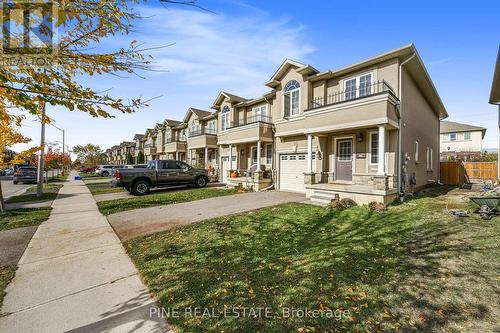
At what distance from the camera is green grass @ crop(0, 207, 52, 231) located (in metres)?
7.09

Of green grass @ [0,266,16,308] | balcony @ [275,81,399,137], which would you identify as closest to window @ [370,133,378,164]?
balcony @ [275,81,399,137]

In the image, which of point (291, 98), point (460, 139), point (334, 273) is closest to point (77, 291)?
point (334, 273)

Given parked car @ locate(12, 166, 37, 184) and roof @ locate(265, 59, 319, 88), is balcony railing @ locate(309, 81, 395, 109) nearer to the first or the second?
roof @ locate(265, 59, 319, 88)

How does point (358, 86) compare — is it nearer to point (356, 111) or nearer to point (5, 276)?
point (356, 111)

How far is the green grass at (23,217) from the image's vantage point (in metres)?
7.09

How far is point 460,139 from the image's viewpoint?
36219 millimetres

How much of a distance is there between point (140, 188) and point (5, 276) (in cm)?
996

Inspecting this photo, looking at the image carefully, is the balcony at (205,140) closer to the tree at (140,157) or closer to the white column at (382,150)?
the white column at (382,150)

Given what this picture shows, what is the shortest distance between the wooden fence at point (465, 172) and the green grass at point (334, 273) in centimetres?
1633

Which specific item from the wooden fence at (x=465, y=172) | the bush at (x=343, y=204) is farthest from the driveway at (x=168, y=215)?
the wooden fence at (x=465, y=172)

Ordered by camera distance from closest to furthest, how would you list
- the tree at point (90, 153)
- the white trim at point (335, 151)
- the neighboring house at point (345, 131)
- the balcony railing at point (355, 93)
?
the neighboring house at point (345, 131) < the balcony railing at point (355, 93) < the white trim at point (335, 151) < the tree at point (90, 153)

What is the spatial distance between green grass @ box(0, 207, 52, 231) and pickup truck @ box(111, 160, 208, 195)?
3945 mm

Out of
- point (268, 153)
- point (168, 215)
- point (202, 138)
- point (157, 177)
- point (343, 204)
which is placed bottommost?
point (168, 215)

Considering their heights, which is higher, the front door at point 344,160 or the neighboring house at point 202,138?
the neighboring house at point 202,138
